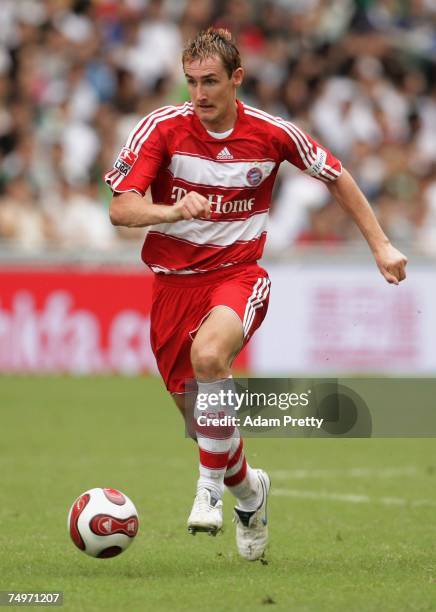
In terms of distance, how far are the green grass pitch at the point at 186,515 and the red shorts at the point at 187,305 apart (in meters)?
1.02

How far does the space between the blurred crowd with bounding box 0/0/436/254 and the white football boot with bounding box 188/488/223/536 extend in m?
10.1

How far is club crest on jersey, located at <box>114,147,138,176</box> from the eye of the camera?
264 inches

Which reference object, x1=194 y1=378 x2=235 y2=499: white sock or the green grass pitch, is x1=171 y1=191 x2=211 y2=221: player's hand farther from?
the green grass pitch

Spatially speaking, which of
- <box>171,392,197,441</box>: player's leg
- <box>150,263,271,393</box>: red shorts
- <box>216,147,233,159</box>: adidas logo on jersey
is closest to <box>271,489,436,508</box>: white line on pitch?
<box>171,392,197,441</box>: player's leg

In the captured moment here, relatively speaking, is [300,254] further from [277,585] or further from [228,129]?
[277,585]

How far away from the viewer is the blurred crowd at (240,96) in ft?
56.4

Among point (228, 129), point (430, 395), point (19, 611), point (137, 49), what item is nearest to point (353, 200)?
point (228, 129)

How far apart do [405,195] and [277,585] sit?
43.9 feet

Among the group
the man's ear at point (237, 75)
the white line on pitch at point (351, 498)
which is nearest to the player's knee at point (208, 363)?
the man's ear at point (237, 75)

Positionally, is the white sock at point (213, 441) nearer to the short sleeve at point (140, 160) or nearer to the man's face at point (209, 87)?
the short sleeve at point (140, 160)

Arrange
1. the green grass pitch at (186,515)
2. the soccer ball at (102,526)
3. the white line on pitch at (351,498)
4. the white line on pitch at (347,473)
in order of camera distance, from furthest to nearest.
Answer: the white line on pitch at (347,473), the white line on pitch at (351,498), the soccer ball at (102,526), the green grass pitch at (186,515)

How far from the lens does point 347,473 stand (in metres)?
10.4

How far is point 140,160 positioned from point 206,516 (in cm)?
184

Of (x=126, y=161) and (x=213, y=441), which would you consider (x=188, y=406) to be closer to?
(x=213, y=441)
